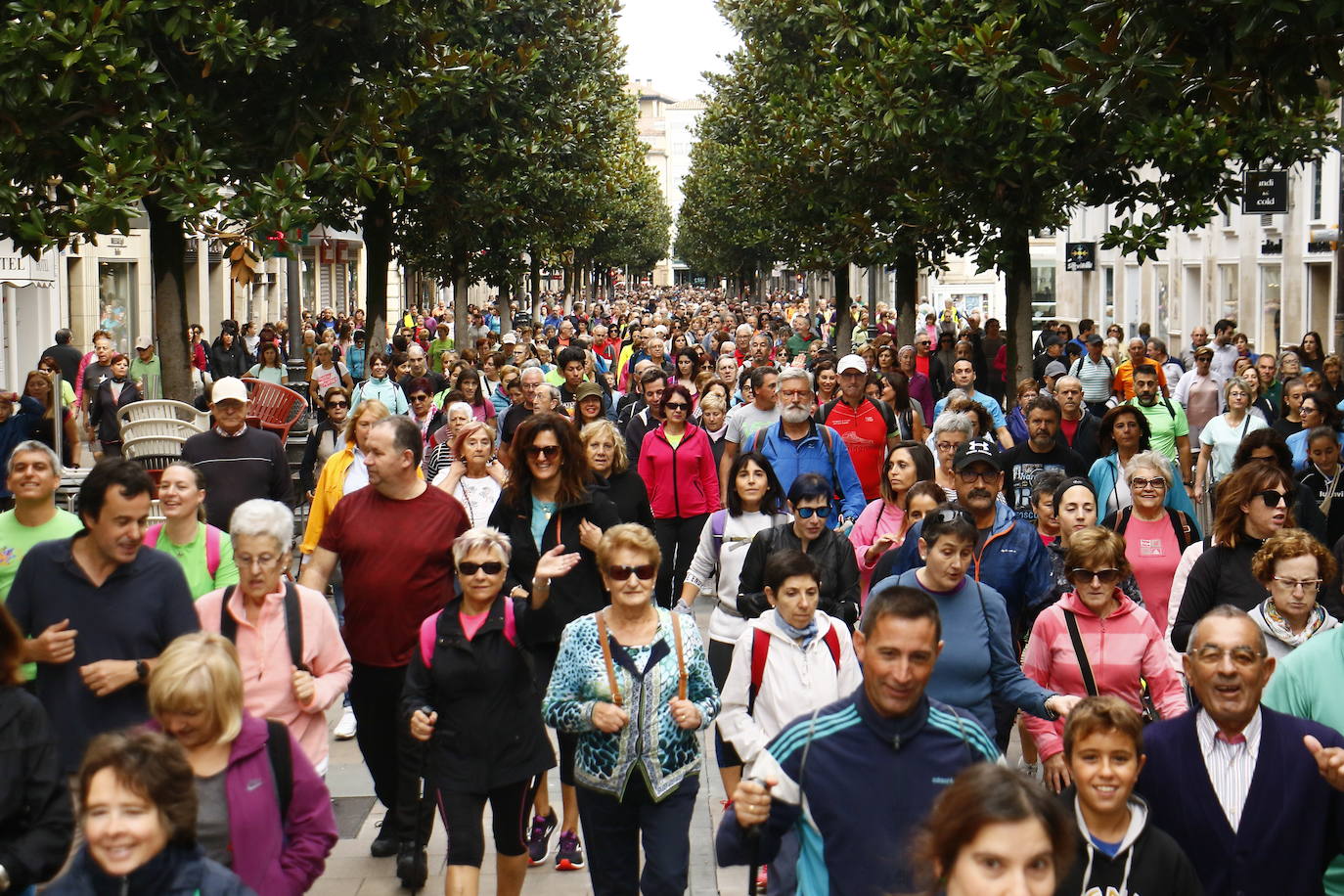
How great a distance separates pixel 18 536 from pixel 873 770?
3707 millimetres

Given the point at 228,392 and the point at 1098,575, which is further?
the point at 228,392

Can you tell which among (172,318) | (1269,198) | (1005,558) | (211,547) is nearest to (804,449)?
(1005,558)

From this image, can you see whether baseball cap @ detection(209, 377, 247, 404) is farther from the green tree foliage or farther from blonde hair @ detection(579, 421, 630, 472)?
the green tree foliage

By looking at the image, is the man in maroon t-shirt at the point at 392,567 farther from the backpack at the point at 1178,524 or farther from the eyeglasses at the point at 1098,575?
the backpack at the point at 1178,524

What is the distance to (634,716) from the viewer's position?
581 centimetres

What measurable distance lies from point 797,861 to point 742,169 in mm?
31450

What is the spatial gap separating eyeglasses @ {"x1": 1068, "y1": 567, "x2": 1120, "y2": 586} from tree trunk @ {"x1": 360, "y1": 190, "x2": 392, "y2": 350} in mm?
18650

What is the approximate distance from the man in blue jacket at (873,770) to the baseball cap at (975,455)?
12.4 ft

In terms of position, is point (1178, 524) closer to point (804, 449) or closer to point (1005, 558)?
point (1005, 558)

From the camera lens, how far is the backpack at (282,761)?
4801 millimetres

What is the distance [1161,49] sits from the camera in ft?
33.4

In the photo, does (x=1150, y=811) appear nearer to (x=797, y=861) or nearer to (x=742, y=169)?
(x=797, y=861)

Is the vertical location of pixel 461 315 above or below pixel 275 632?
above

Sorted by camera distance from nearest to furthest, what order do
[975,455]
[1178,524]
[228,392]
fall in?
[975,455] < [1178,524] < [228,392]
